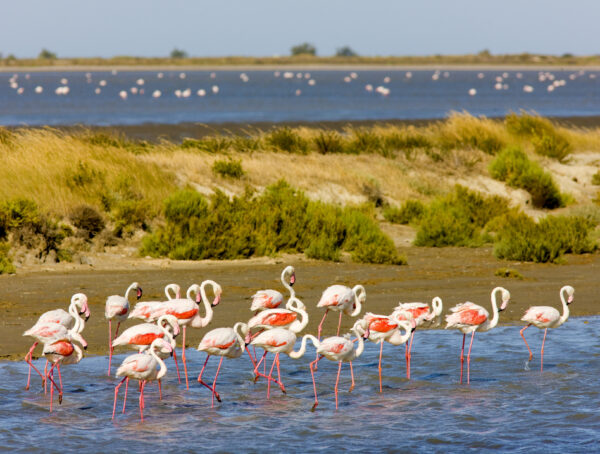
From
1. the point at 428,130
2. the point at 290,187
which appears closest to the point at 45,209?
the point at 290,187

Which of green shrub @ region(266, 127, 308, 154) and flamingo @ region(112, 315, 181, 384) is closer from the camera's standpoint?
flamingo @ region(112, 315, 181, 384)

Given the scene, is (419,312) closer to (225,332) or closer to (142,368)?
(225,332)

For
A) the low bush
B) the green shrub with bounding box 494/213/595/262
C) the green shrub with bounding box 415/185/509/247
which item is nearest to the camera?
the low bush

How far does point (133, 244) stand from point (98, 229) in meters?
0.62

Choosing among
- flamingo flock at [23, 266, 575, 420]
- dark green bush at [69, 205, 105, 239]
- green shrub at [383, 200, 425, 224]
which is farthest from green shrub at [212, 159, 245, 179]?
flamingo flock at [23, 266, 575, 420]

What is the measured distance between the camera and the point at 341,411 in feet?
30.4

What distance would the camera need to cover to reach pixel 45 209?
16.3m

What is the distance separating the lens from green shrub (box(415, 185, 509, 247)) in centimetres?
1816

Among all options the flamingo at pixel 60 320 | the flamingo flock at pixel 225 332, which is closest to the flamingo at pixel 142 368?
the flamingo flock at pixel 225 332

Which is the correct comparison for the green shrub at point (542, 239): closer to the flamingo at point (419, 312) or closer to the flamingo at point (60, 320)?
the flamingo at point (419, 312)

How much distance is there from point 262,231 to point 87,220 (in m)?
2.89

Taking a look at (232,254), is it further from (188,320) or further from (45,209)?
(188,320)

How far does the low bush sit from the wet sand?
0.33 m

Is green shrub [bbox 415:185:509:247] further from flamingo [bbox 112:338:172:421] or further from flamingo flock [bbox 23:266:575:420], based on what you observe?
flamingo [bbox 112:338:172:421]
